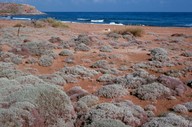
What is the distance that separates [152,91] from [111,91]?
170 cm

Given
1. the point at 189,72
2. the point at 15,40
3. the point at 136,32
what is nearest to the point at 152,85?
the point at 189,72

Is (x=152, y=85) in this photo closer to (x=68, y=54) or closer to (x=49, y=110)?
(x=49, y=110)

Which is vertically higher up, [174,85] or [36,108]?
[36,108]

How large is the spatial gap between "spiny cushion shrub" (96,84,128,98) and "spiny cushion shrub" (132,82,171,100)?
0.57 m

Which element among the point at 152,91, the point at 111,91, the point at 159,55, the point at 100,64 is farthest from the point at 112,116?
the point at 159,55

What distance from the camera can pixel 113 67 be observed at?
16625 millimetres

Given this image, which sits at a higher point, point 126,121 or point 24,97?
point 24,97

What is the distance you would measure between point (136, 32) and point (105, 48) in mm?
10738

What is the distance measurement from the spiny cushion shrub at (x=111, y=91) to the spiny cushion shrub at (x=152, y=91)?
0.57 m

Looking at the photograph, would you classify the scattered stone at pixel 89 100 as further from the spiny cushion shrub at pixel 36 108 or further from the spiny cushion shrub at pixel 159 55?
the spiny cushion shrub at pixel 159 55

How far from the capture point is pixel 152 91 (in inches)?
486

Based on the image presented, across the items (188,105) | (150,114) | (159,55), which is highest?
(159,55)

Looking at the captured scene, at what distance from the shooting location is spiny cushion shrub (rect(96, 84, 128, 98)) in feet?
39.7

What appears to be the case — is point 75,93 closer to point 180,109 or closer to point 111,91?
point 111,91
